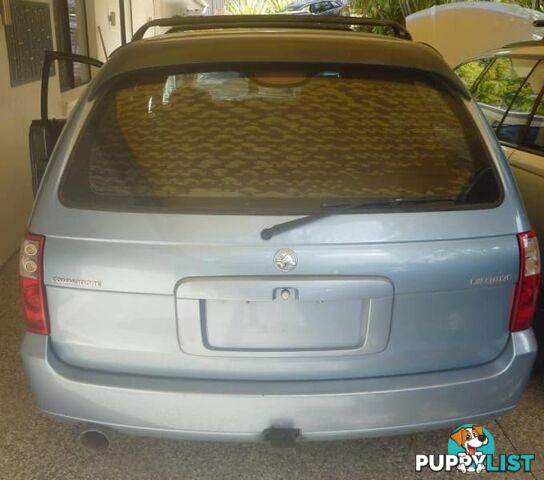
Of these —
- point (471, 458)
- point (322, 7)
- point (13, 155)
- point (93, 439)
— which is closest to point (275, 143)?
point (93, 439)

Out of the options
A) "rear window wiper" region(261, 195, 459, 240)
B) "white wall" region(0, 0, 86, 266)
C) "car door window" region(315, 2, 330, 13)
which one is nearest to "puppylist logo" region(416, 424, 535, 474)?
"rear window wiper" region(261, 195, 459, 240)

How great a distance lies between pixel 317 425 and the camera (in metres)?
2.09

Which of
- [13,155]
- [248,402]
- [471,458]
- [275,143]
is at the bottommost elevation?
[471,458]

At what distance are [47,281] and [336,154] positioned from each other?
3.55 feet

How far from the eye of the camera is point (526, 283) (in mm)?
2182

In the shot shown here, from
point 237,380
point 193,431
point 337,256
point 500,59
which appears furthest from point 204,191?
point 500,59

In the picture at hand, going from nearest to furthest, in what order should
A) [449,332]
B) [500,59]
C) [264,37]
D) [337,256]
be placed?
[337,256], [449,332], [264,37], [500,59]

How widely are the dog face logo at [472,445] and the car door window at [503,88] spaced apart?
6.59 feet

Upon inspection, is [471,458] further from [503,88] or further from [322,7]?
[322,7]

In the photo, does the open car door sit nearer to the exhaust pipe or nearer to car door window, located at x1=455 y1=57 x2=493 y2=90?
the exhaust pipe

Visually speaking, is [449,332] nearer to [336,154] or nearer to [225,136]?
[336,154]

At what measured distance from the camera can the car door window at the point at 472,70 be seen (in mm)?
4779

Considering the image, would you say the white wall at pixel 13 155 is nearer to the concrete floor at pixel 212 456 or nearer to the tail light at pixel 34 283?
the concrete floor at pixel 212 456

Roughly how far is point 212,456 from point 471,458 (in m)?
1.12
